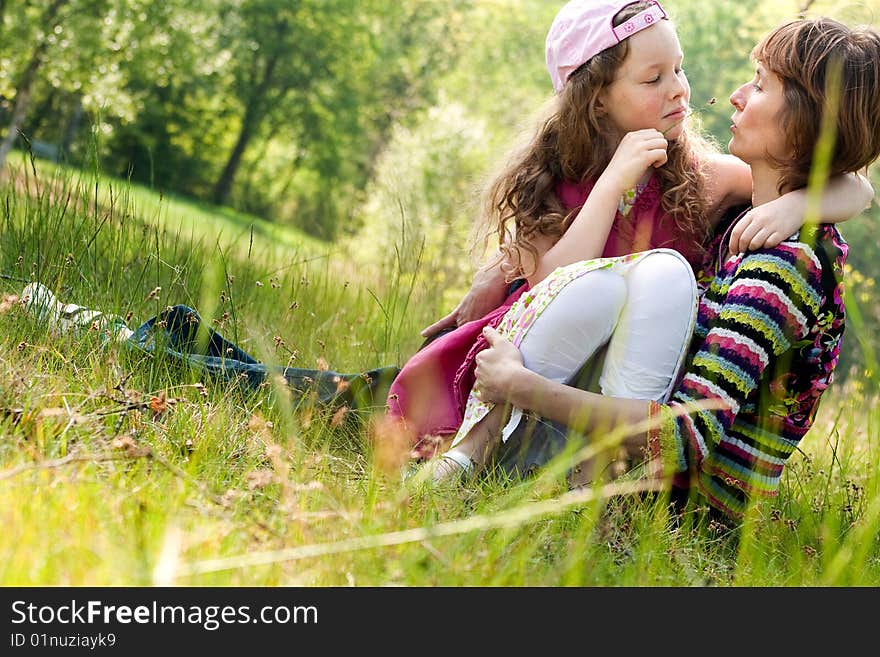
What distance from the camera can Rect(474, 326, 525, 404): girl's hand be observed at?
7.54ft

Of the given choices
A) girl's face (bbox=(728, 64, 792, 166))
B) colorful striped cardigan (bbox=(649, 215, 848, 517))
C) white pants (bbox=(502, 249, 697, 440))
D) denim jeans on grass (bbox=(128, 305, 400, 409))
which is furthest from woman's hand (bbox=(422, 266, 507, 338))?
girl's face (bbox=(728, 64, 792, 166))

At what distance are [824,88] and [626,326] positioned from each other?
72 cm

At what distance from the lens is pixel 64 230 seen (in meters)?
2.96

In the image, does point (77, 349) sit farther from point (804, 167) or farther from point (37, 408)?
point (804, 167)

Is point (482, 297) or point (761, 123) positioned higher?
point (761, 123)

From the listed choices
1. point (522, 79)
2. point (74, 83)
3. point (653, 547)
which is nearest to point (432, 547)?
point (653, 547)

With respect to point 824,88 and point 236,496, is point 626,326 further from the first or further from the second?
point 236,496

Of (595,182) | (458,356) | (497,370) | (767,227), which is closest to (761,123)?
(767,227)

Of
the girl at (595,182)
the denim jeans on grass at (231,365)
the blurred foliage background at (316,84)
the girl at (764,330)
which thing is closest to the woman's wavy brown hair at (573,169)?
the girl at (595,182)

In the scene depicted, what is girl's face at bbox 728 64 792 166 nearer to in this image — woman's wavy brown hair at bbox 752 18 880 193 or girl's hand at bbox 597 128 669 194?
woman's wavy brown hair at bbox 752 18 880 193

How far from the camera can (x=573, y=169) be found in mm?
2844

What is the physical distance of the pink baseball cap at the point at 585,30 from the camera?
269 cm

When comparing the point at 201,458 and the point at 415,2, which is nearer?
the point at 201,458

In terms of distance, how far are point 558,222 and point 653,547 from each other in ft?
3.54
